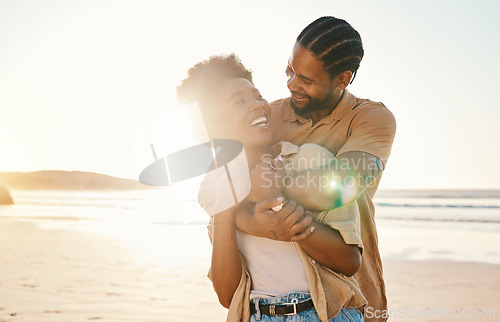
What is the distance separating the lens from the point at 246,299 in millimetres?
1830

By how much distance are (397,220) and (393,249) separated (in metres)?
6.60

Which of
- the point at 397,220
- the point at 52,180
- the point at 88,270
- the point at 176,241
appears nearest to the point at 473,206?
the point at 397,220

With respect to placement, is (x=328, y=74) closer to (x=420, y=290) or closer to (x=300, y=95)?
(x=300, y=95)

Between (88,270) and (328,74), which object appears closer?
(328,74)

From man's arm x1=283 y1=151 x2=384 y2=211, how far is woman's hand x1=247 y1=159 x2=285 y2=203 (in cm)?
4

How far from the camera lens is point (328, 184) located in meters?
1.75

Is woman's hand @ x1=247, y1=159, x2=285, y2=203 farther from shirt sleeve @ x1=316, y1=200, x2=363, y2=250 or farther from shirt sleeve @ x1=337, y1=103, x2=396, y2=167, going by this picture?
shirt sleeve @ x1=337, y1=103, x2=396, y2=167

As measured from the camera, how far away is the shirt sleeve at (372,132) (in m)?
2.00

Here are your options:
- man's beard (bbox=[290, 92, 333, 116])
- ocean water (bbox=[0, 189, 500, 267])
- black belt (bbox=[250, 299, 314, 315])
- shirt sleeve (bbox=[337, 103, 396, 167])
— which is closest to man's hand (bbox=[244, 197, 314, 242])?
black belt (bbox=[250, 299, 314, 315])

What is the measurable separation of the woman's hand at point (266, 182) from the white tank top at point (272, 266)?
19cm

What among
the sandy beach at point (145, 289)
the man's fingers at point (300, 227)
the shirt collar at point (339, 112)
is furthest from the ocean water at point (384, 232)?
the man's fingers at point (300, 227)

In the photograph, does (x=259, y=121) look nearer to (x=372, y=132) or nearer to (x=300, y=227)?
(x=372, y=132)

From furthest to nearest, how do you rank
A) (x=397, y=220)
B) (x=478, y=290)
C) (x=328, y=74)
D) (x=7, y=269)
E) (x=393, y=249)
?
(x=397, y=220) → (x=393, y=249) → (x=7, y=269) → (x=478, y=290) → (x=328, y=74)

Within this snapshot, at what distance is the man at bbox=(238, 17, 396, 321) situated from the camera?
5.91 ft
